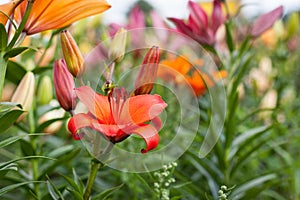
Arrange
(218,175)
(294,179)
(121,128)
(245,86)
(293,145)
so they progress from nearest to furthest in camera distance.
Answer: (121,128), (218,175), (294,179), (293,145), (245,86)

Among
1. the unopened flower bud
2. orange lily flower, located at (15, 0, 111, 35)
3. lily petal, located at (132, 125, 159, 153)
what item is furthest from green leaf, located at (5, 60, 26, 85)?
lily petal, located at (132, 125, 159, 153)

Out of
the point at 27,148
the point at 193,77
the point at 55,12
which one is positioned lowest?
the point at 27,148

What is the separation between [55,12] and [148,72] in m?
0.11

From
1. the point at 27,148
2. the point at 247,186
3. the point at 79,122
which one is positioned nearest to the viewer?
the point at 79,122

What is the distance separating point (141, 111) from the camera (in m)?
0.45

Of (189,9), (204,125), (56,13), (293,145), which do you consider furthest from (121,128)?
(293,145)

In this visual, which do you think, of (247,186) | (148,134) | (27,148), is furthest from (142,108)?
(247,186)

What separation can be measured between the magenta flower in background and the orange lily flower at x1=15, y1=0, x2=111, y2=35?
23cm

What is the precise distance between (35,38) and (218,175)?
43 centimetres

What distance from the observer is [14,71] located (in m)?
0.70

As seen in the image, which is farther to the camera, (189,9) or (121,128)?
(189,9)

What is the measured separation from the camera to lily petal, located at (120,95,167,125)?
45cm

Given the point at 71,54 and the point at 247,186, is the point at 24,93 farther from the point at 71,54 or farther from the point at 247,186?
the point at 247,186

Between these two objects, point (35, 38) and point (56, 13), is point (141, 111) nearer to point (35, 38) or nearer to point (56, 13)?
point (56, 13)
